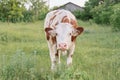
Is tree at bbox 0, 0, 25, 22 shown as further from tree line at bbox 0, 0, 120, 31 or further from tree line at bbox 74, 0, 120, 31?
A: tree line at bbox 74, 0, 120, 31

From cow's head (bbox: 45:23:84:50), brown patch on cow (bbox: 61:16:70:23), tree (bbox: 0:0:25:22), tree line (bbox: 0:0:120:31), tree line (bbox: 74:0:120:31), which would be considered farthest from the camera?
tree (bbox: 0:0:25:22)

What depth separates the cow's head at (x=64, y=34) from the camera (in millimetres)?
6594

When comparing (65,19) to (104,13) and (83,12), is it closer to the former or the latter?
(104,13)

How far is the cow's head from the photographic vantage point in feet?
21.6

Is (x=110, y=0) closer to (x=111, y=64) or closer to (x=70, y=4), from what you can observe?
(x=111, y=64)

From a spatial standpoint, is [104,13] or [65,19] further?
[104,13]

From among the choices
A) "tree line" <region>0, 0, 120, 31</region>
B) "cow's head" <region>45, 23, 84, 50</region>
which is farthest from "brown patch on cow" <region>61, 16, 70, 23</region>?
"tree line" <region>0, 0, 120, 31</region>

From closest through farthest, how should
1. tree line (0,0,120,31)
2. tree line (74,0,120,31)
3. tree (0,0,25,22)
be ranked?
tree line (74,0,120,31), tree line (0,0,120,31), tree (0,0,25,22)

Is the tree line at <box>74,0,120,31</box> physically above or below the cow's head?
below

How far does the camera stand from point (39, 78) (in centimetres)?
617

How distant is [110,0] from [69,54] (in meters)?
25.0

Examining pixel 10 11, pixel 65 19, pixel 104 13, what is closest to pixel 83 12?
pixel 10 11

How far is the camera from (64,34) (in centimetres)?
670

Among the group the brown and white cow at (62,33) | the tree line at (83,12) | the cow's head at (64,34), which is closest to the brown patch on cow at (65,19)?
the brown and white cow at (62,33)
